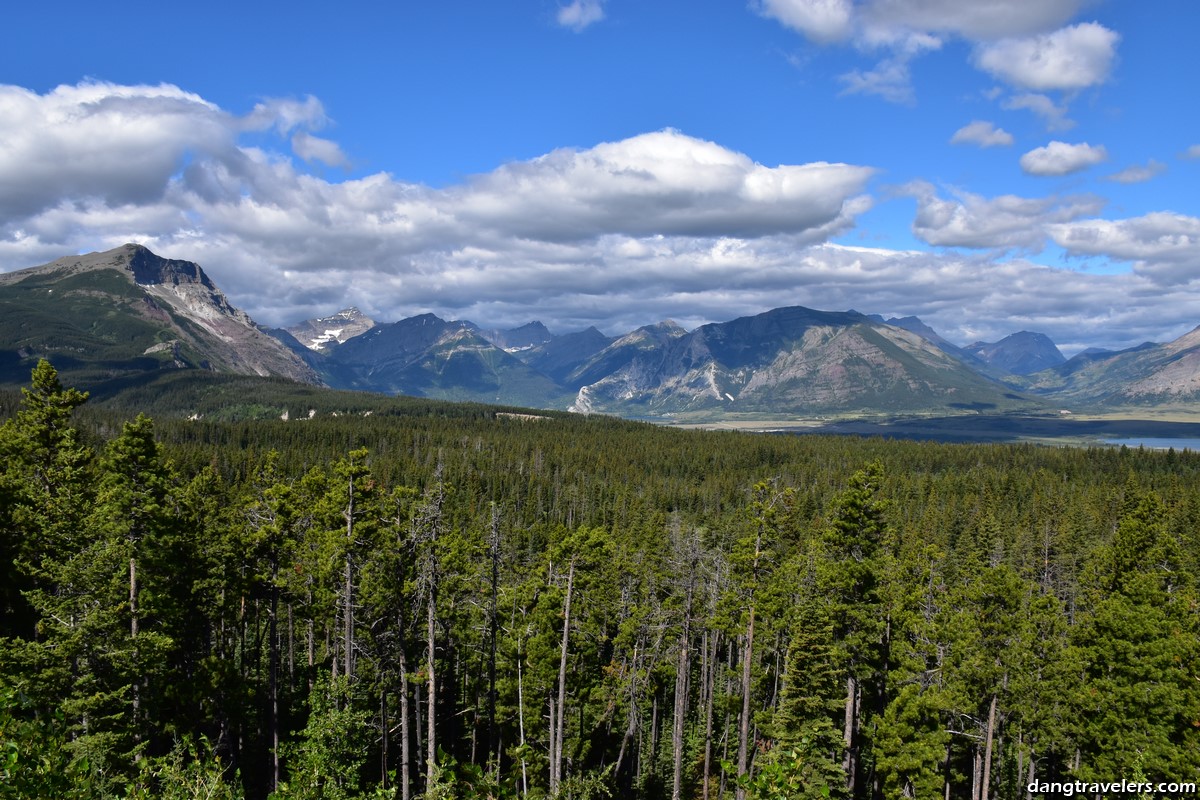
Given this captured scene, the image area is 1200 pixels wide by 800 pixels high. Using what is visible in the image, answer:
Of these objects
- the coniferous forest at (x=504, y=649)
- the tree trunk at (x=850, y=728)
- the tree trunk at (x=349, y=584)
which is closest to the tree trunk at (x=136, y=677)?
the coniferous forest at (x=504, y=649)

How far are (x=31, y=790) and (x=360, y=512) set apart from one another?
83.1 feet

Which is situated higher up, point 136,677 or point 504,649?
point 136,677

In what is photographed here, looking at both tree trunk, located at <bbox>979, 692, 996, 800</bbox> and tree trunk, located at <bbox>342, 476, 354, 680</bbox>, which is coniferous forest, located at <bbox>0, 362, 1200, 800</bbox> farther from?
tree trunk, located at <bbox>979, 692, 996, 800</bbox>

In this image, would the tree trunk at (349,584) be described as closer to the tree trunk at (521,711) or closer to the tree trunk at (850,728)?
the tree trunk at (521,711)

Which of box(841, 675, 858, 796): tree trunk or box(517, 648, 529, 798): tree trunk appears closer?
box(841, 675, 858, 796): tree trunk

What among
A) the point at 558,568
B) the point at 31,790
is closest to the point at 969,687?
the point at 558,568

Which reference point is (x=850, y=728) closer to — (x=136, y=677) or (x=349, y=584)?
(x=349, y=584)

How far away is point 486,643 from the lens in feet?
141

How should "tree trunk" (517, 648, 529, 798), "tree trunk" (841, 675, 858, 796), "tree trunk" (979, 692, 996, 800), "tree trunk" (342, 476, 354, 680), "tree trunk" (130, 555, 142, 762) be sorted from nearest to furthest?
"tree trunk" (130, 555, 142, 762) → "tree trunk" (342, 476, 354, 680) → "tree trunk" (979, 692, 996, 800) → "tree trunk" (841, 675, 858, 796) → "tree trunk" (517, 648, 529, 798)

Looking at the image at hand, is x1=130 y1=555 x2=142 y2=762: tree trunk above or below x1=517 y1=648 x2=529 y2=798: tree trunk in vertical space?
above

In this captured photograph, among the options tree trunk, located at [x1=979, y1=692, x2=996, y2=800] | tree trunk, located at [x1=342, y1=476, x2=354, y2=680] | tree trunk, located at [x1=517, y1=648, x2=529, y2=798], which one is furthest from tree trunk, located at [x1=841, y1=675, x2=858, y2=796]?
tree trunk, located at [x1=342, y1=476, x2=354, y2=680]

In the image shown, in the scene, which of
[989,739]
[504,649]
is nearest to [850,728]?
[989,739]

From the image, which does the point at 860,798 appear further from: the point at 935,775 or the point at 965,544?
the point at 965,544

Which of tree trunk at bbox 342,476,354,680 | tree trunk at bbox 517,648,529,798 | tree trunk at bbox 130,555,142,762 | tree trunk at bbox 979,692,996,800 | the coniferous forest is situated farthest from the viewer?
tree trunk at bbox 517,648,529,798
